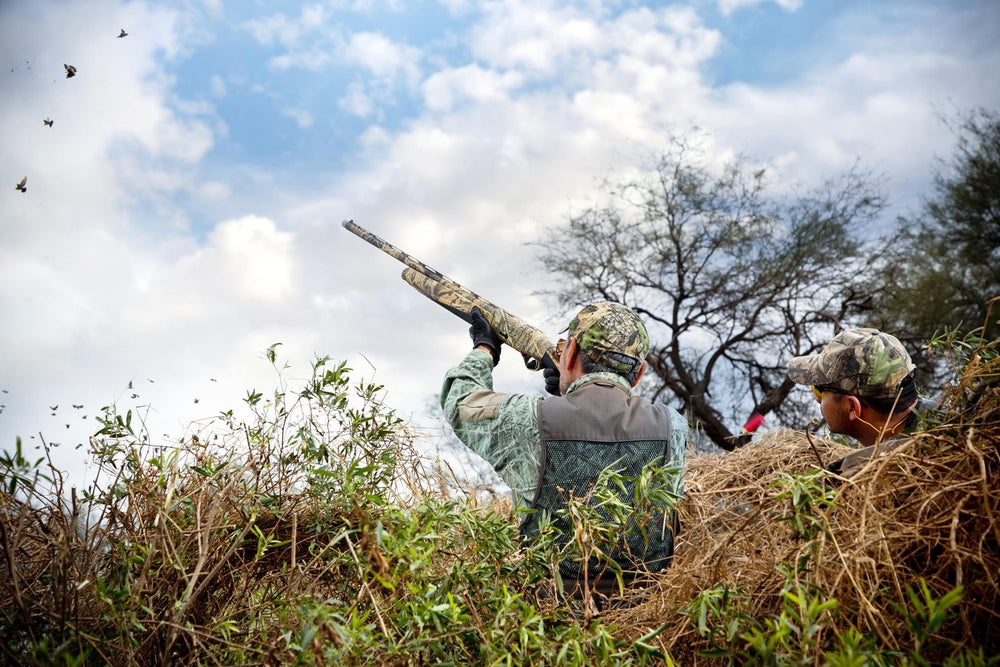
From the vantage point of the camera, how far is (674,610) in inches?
82.1

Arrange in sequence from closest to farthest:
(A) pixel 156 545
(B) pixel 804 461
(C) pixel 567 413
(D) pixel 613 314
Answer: (A) pixel 156 545
(C) pixel 567 413
(D) pixel 613 314
(B) pixel 804 461

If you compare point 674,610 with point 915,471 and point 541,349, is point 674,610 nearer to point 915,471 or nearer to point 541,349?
point 915,471

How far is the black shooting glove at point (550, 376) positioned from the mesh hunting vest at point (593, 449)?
155cm

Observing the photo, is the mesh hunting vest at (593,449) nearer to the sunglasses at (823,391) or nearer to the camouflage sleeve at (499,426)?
the camouflage sleeve at (499,426)

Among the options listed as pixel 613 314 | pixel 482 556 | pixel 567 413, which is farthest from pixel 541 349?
pixel 482 556

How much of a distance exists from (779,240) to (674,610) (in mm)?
16120

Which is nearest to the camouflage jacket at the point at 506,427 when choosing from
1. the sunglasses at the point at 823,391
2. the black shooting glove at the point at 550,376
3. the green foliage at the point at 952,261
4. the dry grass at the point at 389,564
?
the dry grass at the point at 389,564

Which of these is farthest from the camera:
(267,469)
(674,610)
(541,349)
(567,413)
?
(541,349)

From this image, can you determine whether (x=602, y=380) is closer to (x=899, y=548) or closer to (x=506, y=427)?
(x=506, y=427)

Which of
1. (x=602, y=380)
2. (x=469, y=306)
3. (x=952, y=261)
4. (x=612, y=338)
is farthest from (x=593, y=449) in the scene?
(x=952, y=261)

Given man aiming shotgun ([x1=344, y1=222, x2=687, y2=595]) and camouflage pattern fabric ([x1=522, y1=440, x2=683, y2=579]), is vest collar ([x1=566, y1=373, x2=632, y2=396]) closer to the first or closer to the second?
man aiming shotgun ([x1=344, y1=222, x2=687, y2=595])

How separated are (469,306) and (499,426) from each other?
230cm

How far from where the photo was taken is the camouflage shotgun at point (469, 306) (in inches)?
195

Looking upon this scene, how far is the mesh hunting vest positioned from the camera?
10.2ft
